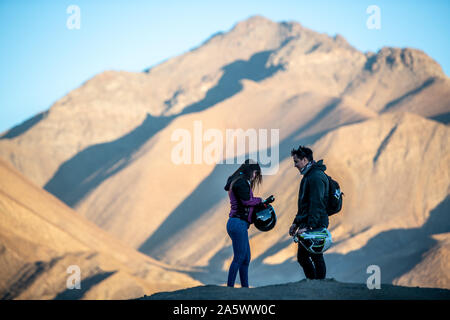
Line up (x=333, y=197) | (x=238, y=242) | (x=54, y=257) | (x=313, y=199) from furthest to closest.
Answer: (x=54, y=257) < (x=238, y=242) < (x=333, y=197) < (x=313, y=199)

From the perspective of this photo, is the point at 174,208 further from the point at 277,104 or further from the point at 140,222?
the point at 277,104

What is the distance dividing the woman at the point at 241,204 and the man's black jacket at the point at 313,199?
0.55m

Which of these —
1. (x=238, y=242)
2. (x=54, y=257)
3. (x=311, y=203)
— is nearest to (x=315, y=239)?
(x=311, y=203)

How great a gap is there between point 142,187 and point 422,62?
43.6 m

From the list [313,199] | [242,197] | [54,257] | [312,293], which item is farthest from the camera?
[54,257]

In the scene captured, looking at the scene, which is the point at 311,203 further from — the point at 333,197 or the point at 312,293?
the point at 312,293

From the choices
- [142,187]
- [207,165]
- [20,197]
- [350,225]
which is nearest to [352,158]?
[350,225]

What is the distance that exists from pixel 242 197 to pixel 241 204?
0.44ft

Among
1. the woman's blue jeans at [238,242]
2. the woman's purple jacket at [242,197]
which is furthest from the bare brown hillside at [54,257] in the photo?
the woman's purple jacket at [242,197]

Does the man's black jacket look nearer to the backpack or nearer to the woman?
the backpack

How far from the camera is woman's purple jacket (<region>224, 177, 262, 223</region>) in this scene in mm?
6469

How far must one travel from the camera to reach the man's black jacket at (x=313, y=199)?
20.4 feet

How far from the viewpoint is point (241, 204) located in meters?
6.59

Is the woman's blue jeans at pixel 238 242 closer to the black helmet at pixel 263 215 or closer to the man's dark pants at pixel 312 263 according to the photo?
the black helmet at pixel 263 215
